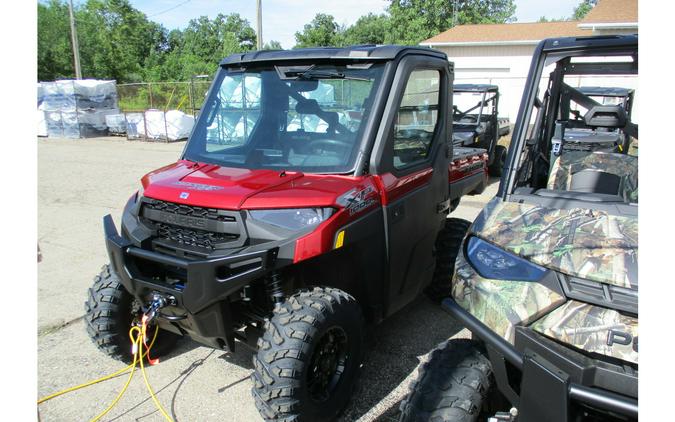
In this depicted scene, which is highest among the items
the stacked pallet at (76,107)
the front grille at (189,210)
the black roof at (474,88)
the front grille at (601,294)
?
the stacked pallet at (76,107)

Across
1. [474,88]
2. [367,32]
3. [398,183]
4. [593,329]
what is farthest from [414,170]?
[367,32]

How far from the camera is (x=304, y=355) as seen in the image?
2.71 metres

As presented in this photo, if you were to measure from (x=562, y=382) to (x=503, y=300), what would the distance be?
0.43 metres

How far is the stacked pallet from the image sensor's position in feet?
68.0

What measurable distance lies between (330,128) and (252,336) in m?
1.50

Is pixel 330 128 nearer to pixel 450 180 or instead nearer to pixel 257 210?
pixel 257 210

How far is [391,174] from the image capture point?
3.38 m

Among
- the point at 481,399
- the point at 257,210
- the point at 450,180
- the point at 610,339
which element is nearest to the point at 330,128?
the point at 257,210

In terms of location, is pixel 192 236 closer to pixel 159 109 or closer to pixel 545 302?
pixel 545 302

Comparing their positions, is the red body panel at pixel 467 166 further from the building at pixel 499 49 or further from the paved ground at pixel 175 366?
the building at pixel 499 49

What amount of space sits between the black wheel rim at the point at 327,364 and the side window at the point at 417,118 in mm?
1243

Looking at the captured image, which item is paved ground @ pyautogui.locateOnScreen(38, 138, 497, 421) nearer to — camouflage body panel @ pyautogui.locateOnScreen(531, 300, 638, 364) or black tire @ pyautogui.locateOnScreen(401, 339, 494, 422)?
black tire @ pyautogui.locateOnScreen(401, 339, 494, 422)

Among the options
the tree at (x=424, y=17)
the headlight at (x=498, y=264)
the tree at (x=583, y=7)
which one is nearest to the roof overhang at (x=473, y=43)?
the tree at (x=424, y=17)

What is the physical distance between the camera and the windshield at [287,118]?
3371mm
